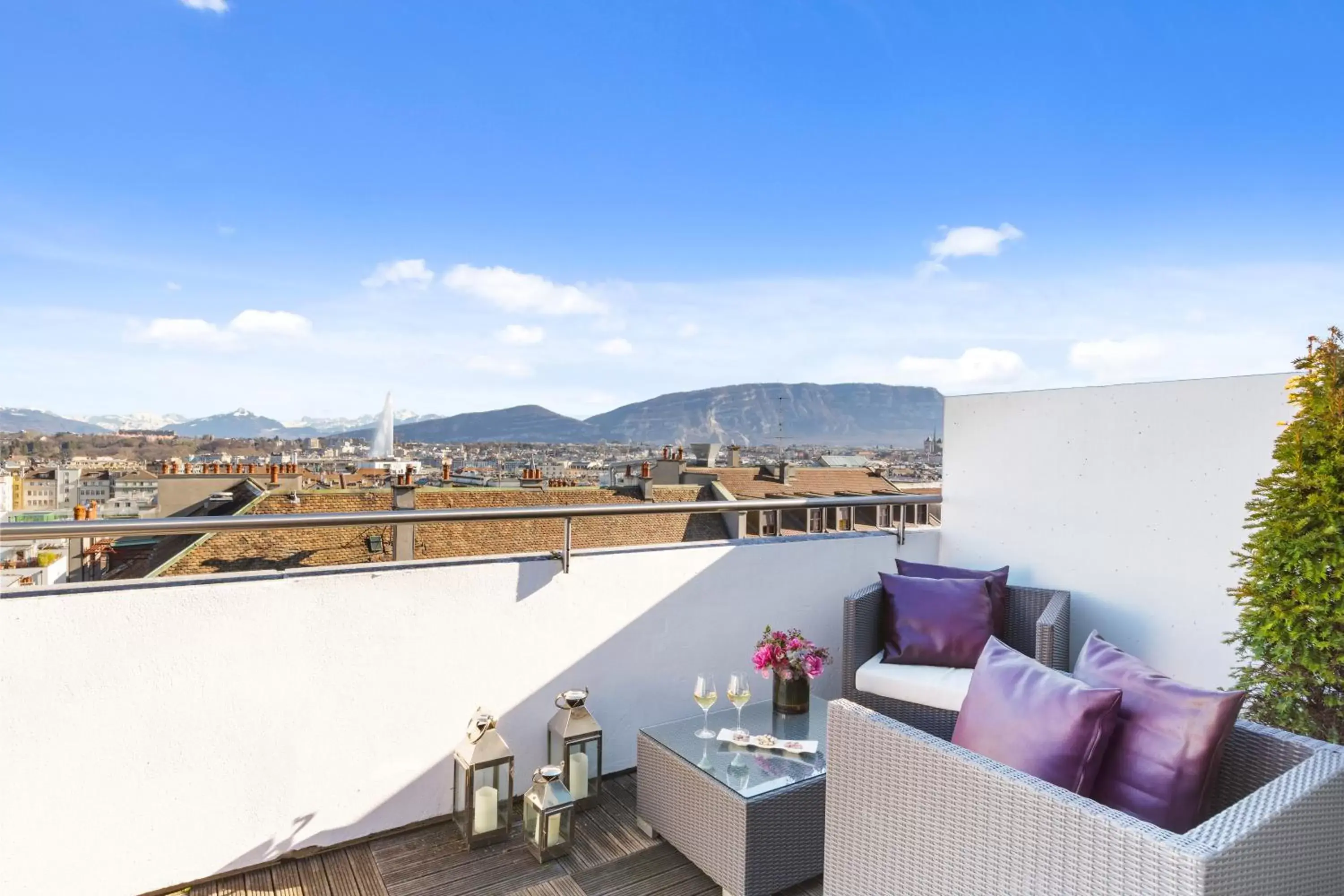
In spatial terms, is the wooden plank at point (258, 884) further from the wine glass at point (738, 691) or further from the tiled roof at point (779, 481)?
the tiled roof at point (779, 481)

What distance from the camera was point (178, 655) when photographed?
206cm


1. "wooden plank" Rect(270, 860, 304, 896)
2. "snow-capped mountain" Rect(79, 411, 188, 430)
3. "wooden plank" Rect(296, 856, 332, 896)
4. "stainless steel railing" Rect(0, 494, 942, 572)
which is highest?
"snow-capped mountain" Rect(79, 411, 188, 430)

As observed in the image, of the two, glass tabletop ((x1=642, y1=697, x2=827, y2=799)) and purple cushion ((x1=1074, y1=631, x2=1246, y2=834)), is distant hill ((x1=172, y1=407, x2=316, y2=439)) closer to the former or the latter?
glass tabletop ((x1=642, y1=697, x2=827, y2=799))

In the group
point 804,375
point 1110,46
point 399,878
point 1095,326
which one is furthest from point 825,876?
point 804,375

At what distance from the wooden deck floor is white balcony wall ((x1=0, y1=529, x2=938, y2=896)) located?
0.26 ft

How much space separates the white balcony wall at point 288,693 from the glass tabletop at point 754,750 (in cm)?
39

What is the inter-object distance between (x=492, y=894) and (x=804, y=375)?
38.5 ft

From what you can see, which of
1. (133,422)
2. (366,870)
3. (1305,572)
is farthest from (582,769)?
(133,422)

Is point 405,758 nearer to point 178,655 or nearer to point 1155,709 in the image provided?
point 178,655

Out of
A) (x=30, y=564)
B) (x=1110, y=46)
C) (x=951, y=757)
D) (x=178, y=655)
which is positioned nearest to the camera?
(x=951, y=757)

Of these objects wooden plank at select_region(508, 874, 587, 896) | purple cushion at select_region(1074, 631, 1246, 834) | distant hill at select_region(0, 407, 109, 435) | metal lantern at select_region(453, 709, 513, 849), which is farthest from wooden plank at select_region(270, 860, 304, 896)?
purple cushion at select_region(1074, 631, 1246, 834)

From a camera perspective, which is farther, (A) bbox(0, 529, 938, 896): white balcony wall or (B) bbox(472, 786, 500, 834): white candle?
(B) bbox(472, 786, 500, 834): white candle

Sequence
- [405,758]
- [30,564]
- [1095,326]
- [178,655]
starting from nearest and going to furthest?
1. [30,564]
2. [178,655]
3. [405,758]
4. [1095,326]

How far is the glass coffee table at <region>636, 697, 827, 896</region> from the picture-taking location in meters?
2.00
